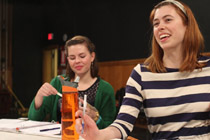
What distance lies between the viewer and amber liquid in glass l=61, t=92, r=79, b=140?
1.00 m

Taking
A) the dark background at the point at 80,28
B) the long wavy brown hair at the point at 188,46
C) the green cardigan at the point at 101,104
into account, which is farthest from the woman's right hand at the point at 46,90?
the dark background at the point at 80,28

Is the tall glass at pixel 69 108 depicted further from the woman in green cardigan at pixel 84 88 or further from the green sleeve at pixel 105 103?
the green sleeve at pixel 105 103

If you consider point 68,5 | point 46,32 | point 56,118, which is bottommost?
point 56,118

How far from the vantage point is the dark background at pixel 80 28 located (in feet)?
19.8

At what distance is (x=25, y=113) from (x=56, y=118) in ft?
22.2

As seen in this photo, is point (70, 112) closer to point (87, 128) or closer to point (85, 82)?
point (87, 128)

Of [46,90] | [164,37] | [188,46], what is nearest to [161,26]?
[164,37]

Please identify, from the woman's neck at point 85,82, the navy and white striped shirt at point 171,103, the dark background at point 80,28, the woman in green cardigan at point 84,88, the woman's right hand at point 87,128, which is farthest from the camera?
the dark background at point 80,28

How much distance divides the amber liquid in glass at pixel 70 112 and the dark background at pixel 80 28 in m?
4.16

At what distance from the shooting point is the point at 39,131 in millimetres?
1324

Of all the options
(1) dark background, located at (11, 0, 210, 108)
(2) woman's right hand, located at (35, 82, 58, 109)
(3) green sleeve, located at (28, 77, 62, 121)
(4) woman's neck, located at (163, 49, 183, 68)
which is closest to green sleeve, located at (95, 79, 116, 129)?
(3) green sleeve, located at (28, 77, 62, 121)

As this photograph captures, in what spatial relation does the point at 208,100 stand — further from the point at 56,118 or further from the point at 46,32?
the point at 46,32

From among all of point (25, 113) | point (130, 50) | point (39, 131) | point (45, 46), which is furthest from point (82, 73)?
point (45, 46)

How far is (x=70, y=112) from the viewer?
3.32ft
